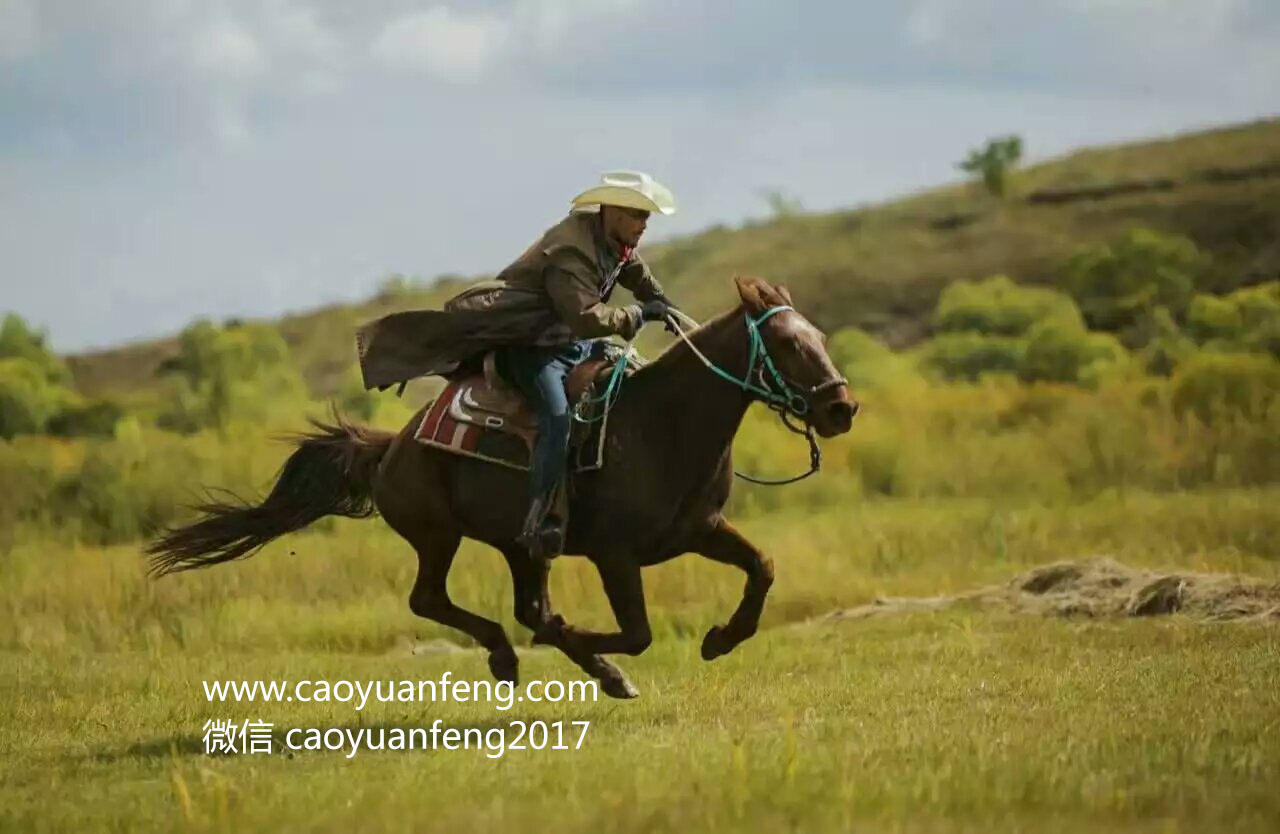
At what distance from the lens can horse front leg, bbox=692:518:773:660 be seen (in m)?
10.9

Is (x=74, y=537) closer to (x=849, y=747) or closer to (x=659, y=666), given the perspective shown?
(x=659, y=666)

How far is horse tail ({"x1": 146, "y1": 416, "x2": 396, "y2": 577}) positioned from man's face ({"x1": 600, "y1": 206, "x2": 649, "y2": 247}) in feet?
7.60

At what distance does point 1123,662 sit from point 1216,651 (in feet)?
2.14

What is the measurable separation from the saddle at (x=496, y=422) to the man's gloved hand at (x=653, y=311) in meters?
0.41

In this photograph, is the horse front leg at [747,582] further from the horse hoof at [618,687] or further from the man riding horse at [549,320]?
the man riding horse at [549,320]

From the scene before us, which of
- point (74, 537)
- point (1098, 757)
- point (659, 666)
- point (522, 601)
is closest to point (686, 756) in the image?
point (1098, 757)

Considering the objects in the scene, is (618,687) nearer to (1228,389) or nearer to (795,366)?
(795,366)

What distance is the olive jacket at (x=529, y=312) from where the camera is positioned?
35.1 feet

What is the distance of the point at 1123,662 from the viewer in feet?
40.2

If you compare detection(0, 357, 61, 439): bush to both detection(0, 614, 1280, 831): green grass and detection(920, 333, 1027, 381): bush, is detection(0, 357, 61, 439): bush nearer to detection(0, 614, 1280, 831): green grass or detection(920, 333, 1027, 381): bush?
detection(920, 333, 1027, 381): bush

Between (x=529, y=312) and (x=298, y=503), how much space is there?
2.39 metres

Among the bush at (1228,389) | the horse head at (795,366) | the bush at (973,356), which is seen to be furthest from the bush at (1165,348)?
the horse head at (795,366)

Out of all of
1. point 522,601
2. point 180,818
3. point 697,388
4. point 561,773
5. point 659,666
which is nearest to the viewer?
point 180,818

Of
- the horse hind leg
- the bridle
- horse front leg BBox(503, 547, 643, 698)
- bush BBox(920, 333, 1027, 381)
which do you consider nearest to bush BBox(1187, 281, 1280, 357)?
bush BBox(920, 333, 1027, 381)
